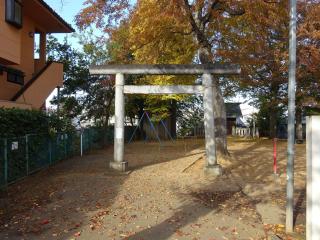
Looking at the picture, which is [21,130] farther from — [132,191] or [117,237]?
[117,237]

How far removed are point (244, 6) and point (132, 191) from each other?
8.23 m

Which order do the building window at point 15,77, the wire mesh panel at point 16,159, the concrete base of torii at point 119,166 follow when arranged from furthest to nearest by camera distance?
the building window at point 15,77 < the concrete base of torii at point 119,166 < the wire mesh panel at point 16,159

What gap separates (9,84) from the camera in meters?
18.3

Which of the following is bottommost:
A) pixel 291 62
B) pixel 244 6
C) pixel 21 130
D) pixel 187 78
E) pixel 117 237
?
pixel 117 237

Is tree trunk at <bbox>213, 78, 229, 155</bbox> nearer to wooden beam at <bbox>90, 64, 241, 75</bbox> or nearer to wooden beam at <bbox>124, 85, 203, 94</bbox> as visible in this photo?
wooden beam at <bbox>124, 85, 203, 94</bbox>

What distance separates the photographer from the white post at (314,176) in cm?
650

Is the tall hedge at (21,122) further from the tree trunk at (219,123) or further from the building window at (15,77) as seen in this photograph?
the tree trunk at (219,123)

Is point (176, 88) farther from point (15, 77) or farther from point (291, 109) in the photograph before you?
point (15, 77)

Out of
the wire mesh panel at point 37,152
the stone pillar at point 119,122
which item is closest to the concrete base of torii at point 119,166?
the stone pillar at point 119,122

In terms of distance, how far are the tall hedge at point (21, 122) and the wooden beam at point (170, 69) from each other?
2.67 meters

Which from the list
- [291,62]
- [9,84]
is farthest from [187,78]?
[291,62]

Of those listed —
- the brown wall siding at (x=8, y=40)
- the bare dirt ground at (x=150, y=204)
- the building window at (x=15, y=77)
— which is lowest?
the bare dirt ground at (x=150, y=204)

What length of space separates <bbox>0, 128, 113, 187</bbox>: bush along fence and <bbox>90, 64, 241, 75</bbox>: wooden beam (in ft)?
10.6

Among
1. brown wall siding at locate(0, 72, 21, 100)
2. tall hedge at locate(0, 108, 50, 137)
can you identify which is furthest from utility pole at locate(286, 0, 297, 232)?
brown wall siding at locate(0, 72, 21, 100)
